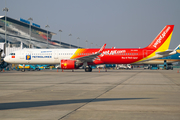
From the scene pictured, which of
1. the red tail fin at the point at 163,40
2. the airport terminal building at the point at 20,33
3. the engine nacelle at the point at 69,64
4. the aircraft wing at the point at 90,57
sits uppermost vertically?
the airport terminal building at the point at 20,33

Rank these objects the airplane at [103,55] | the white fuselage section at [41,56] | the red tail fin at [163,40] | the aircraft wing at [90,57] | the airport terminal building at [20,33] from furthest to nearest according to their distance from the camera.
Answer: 1. the airport terminal building at [20,33]
2. the white fuselage section at [41,56]
3. the red tail fin at [163,40]
4. the airplane at [103,55]
5. the aircraft wing at [90,57]

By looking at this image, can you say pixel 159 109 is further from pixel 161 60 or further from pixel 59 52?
pixel 161 60

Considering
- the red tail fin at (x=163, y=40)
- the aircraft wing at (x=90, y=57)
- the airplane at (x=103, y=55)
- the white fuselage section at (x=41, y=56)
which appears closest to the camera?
the aircraft wing at (x=90, y=57)

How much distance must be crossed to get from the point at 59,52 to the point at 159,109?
3590 centimetres

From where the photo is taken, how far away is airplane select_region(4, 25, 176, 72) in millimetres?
41438

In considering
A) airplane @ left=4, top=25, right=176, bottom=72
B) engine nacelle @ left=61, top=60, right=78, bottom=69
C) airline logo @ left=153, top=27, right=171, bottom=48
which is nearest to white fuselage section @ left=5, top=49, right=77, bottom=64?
airplane @ left=4, top=25, right=176, bottom=72

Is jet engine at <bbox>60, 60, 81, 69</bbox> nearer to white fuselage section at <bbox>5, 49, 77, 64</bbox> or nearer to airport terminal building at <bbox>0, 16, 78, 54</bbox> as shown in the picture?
white fuselage section at <bbox>5, 49, 77, 64</bbox>

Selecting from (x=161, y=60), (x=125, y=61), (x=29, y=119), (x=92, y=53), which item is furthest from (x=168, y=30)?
(x=29, y=119)

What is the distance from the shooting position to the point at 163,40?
42594mm

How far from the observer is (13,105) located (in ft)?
28.9

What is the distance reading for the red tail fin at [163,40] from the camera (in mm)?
42438

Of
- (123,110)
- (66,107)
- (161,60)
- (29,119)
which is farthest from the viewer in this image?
(161,60)

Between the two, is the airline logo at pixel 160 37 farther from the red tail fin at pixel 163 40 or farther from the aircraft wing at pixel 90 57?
the aircraft wing at pixel 90 57

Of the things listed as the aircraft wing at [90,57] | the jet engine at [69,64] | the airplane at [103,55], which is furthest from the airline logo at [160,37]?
the jet engine at [69,64]
